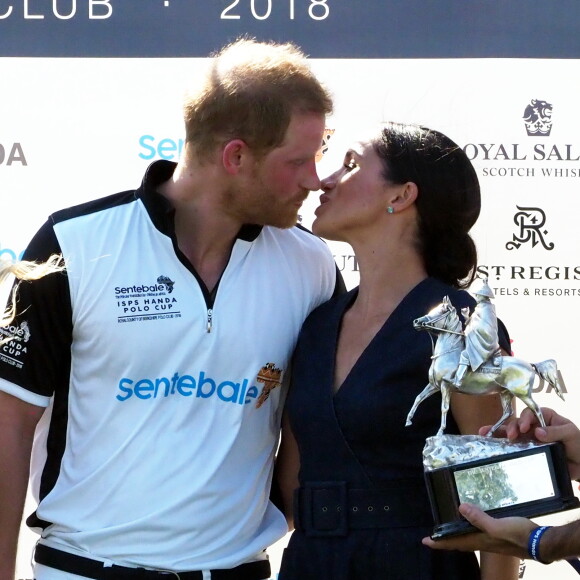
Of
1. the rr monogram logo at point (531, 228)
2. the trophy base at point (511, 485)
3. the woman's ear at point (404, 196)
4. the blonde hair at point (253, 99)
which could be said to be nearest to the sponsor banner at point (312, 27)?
the rr monogram logo at point (531, 228)

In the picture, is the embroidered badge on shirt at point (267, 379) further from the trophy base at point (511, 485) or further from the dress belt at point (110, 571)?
the trophy base at point (511, 485)

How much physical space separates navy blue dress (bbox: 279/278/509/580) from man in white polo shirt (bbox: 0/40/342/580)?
169 mm

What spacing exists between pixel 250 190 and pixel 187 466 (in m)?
0.67

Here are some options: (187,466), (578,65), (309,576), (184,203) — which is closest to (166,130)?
(184,203)

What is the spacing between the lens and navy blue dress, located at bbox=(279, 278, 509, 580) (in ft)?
7.26

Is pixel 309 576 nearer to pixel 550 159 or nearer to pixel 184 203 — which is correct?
pixel 184 203

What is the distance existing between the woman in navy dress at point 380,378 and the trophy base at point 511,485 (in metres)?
0.27

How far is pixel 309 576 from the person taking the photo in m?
2.27

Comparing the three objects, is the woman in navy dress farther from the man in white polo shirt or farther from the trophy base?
the trophy base

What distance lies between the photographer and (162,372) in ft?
7.67

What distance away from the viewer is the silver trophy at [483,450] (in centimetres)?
193

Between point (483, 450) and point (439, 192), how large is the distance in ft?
2.25

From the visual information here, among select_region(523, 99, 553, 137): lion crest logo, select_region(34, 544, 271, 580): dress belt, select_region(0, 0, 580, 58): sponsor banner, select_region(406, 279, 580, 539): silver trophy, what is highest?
select_region(0, 0, 580, 58): sponsor banner

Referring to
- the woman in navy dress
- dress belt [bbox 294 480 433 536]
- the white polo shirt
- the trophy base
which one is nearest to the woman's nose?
the woman in navy dress
